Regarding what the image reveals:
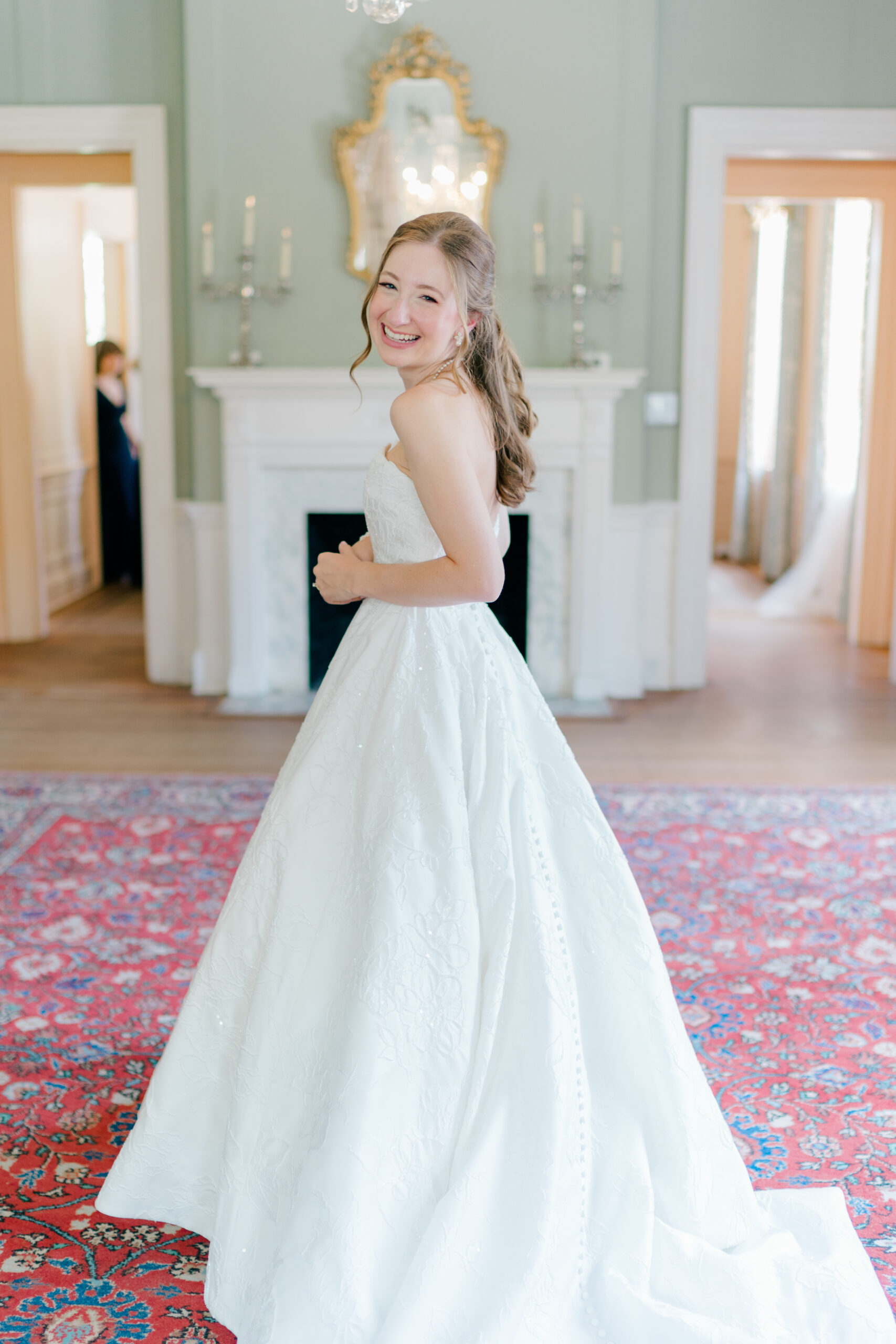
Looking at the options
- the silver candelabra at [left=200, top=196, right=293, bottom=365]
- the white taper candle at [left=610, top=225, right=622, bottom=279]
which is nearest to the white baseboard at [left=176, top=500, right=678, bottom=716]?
the silver candelabra at [left=200, top=196, right=293, bottom=365]

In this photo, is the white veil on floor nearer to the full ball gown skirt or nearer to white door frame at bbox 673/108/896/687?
white door frame at bbox 673/108/896/687

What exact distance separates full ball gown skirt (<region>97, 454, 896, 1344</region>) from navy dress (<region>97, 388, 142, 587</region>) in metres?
6.68

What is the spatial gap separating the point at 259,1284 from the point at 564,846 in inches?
27.0

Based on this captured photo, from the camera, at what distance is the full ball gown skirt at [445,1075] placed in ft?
5.10

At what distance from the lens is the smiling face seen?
1584mm

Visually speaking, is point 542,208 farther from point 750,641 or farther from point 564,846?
point 564,846

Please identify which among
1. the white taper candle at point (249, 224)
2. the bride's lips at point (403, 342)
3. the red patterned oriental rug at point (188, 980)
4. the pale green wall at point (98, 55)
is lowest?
the red patterned oriental rug at point (188, 980)

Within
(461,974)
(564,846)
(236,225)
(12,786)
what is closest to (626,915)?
(564,846)

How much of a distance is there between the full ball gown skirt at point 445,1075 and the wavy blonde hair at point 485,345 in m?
0.14

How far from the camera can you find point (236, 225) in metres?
5.04

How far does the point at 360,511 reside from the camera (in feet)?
16.9

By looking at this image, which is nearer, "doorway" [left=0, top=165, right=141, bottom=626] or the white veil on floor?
"doorway" [left=0, top=165, right=141, bottom=626]

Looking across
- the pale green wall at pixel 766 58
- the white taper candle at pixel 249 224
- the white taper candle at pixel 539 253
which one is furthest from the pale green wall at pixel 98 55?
the pale green wall at pixel 766 58

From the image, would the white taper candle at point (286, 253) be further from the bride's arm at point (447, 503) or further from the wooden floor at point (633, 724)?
the bride's arm at point (447, 503)
